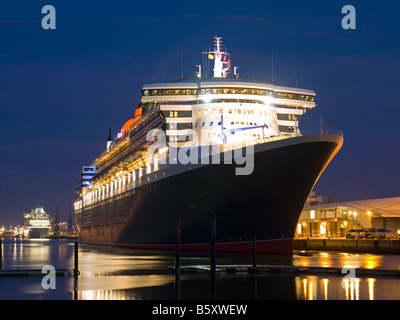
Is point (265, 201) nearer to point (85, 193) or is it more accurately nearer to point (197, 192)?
point (197, 192)

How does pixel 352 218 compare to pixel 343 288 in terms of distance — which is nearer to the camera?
pixel 343 288

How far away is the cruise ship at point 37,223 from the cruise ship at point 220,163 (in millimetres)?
137369

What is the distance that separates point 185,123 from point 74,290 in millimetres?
20333

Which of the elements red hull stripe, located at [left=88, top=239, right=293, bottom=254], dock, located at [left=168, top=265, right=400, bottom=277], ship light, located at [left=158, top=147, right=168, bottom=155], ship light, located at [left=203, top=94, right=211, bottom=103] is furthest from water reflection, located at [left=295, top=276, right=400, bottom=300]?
ship light, located at [left=203, top=94, right=211, bottom=103]

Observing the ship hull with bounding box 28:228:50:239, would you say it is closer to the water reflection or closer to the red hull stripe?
the red hull stripe

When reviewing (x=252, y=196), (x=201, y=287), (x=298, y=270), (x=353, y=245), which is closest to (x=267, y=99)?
(x=252, y=196)

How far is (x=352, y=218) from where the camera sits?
186 feet

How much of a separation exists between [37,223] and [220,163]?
155m

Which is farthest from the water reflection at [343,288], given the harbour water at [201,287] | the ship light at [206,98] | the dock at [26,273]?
the ship light at [206,98]

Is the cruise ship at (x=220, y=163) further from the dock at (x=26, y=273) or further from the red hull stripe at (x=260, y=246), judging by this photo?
the dock at (x=26, y=273)

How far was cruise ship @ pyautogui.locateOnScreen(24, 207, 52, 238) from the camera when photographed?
17575 centimetres

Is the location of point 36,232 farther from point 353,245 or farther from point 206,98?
point 206,98

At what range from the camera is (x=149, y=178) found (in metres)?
37.6

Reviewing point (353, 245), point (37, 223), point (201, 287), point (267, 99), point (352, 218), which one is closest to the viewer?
point (201, 287)
